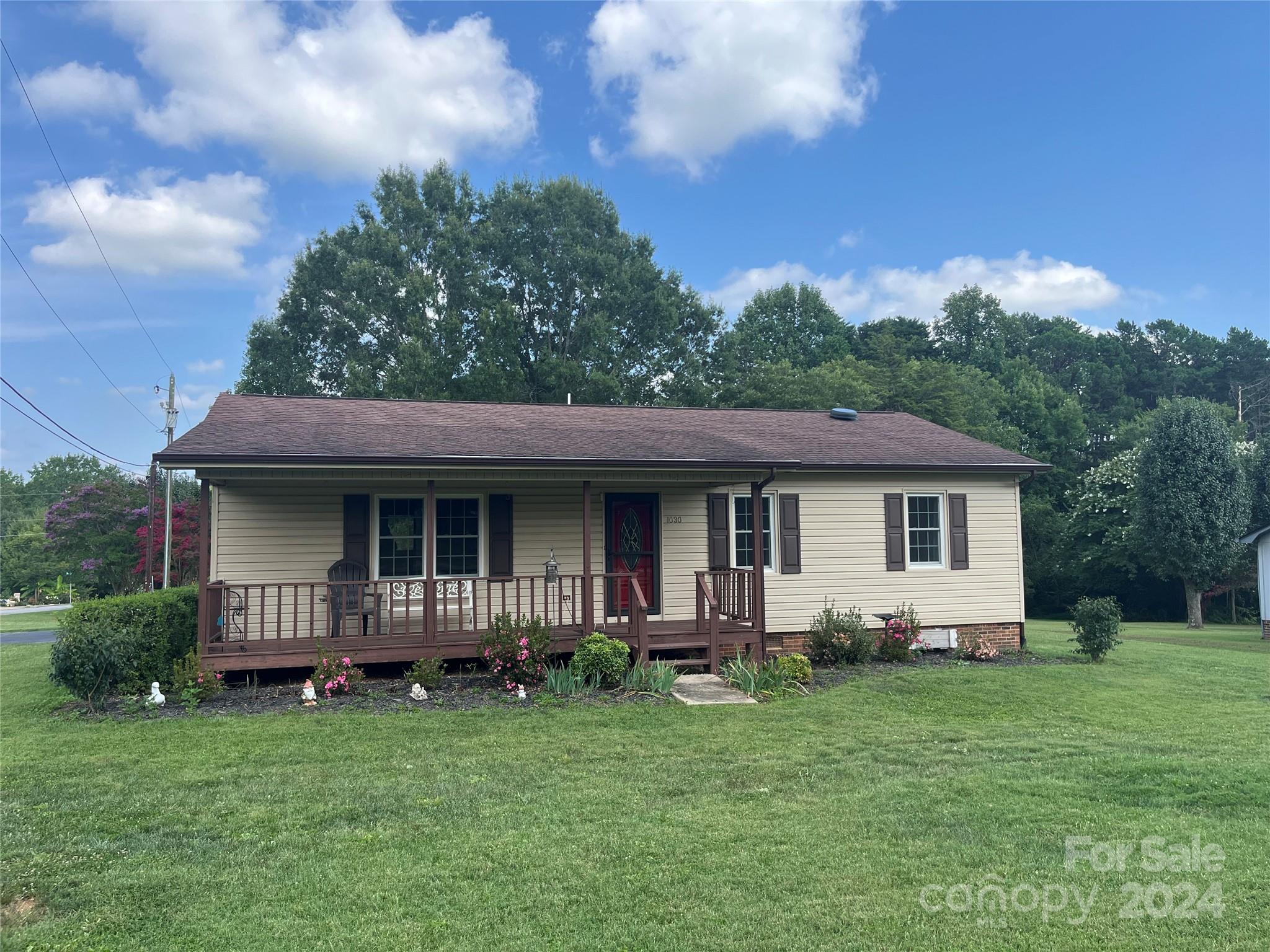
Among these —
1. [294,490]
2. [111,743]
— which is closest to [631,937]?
[111,743]

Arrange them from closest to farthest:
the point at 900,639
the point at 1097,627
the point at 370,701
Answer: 1. the point at 370,701
2. the point at 900,639
3. the point at 1097,627

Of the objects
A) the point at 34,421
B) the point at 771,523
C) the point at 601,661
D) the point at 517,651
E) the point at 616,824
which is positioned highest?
the point at 34,421

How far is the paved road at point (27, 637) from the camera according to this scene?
18.0 metres

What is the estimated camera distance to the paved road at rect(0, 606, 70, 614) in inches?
1204

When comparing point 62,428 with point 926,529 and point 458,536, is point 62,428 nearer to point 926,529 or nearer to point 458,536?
point 458,536

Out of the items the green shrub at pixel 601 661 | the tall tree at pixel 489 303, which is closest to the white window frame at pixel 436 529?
the green shrub at pixel 601 661

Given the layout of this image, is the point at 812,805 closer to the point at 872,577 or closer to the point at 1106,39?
the point at 872,577

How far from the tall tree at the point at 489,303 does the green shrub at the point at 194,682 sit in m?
20.5

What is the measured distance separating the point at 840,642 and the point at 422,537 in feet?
19.6

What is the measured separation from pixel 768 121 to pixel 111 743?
869 inches

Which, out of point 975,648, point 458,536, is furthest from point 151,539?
point 975,648

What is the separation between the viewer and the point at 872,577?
12.9 m

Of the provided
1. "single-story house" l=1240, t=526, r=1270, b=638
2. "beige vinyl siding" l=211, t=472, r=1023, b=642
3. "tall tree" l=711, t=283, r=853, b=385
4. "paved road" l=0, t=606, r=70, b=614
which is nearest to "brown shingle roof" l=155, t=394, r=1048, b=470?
"beige vinyl siding" l=211, t=472, r=1023, b=642

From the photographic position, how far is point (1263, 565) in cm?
2139
